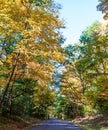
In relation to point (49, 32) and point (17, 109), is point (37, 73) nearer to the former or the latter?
point (49, 32)

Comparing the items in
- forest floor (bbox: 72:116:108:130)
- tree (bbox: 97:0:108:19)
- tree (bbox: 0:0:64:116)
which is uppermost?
tree (bbox: 97:0:108:19)

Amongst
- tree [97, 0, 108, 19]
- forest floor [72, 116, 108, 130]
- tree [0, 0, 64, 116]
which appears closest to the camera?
tree [0, 0, 64, 116]

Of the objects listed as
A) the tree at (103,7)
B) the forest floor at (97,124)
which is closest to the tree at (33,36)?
the tree at (103,7)

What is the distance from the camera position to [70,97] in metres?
63.3

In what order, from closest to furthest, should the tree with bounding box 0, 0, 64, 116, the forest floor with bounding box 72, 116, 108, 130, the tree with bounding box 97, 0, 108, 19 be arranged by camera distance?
the tree with bounding box 0, 0, 64, 116 < the tree with bounding box 97, 0, 108, 19 < the forest floor with bounding box 72, 116, 108, 130

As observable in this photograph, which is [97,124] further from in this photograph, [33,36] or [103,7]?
[33,36]

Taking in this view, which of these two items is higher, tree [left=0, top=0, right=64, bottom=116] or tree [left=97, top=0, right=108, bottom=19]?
tree [left=97, top=0, right=108, bottom=19]

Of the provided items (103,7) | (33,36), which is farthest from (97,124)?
(33,36)

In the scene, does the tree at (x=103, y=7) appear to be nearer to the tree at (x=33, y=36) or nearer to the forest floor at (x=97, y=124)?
the tree at (x=33, y=36)

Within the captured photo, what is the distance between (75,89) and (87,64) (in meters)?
34.0

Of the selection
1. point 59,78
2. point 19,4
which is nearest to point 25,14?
point 19,4

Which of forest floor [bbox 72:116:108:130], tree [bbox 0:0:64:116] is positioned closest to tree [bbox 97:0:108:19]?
tree [bbox 0:0:64:116]

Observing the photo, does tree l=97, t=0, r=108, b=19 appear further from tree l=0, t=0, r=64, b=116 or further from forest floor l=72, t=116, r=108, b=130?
forest floor l=72, t=116, r=108, b=130

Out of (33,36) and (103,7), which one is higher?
(103,7)
